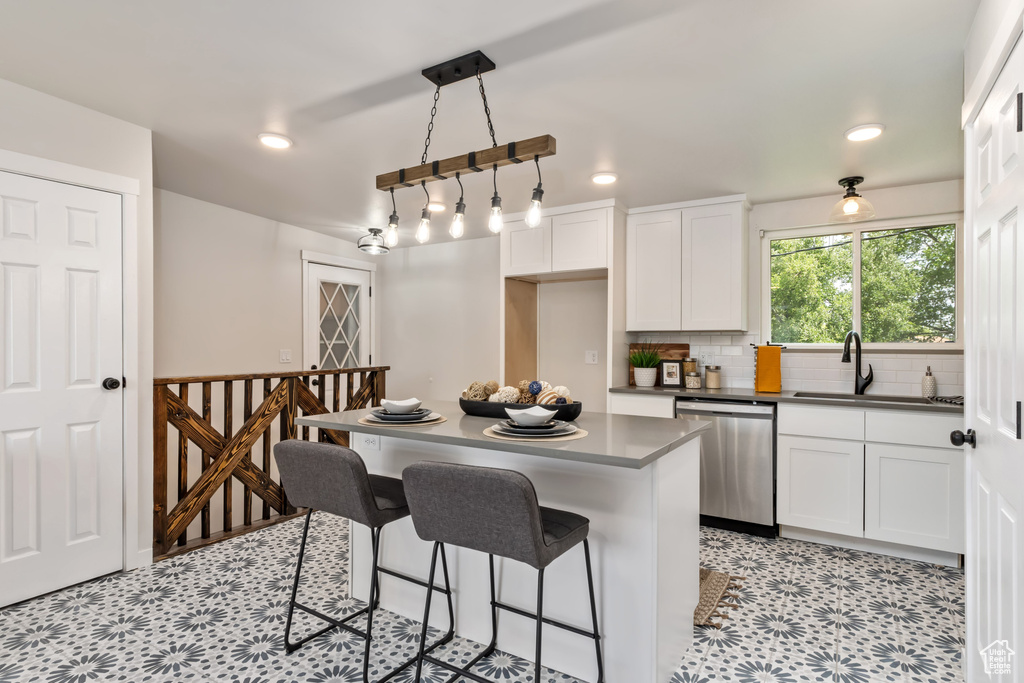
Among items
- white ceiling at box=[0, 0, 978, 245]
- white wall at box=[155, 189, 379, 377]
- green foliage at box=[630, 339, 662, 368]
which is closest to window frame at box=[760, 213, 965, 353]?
white ceiling at box=[0, 0, 978, 245]

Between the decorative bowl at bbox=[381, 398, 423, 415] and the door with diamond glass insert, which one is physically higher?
the door with diamond glass insert

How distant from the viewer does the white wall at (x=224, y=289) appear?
159 inches

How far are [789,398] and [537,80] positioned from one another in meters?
2.45

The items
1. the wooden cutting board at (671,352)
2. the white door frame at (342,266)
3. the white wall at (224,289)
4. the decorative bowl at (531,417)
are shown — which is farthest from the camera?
the white door frame at (342,266)

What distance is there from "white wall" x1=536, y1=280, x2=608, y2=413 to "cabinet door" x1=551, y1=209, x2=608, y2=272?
1.93ft

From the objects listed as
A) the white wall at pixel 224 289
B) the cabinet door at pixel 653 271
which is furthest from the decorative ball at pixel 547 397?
the white wall at pixel 224 289

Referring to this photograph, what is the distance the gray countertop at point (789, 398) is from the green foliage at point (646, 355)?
184 mm

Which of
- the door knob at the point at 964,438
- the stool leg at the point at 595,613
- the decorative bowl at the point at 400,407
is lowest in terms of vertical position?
the stool leg at the point at 595,613

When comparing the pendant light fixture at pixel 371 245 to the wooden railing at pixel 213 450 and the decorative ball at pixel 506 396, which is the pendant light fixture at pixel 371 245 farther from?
the decorative ball at pixel 506 396

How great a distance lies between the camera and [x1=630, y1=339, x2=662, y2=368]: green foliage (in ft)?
13.6

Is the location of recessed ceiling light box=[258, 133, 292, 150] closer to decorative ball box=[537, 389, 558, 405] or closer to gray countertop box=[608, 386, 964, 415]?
decorative ball box=[537, 389, 558, 405]

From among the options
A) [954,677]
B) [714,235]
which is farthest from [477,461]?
[714,235]

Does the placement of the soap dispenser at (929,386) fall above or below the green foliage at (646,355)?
below

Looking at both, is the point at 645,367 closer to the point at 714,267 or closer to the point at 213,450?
the point at 714,267
